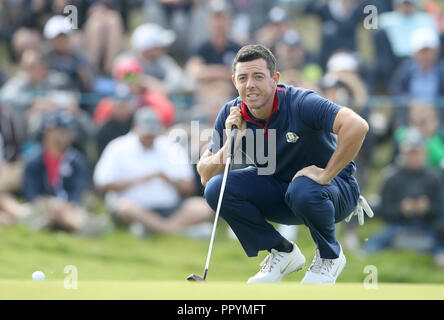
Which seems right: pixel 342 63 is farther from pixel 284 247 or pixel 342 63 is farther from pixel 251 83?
pixel 251 83

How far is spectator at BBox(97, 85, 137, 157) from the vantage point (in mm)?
10198

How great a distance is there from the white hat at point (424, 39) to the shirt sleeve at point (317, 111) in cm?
517

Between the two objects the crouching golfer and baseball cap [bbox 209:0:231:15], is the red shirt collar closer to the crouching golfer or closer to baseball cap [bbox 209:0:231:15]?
the crouching golfer

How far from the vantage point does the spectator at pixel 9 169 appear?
10.0 metres

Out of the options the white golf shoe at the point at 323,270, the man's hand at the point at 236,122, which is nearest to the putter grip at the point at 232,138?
the man's hand at the point at 236,122

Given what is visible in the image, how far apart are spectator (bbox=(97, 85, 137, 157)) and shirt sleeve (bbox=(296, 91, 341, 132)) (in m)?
4.91

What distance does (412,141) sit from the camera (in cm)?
953

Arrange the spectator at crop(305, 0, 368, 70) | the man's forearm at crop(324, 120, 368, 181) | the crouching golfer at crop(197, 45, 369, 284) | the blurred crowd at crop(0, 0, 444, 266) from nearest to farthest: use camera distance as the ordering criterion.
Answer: the man's forearm at crop(324, 120, 368, 181), the crouching golfer at crop(197, 45, 369, 284), the blurred crowd at crop(0, 0, 444, 266), the spectator at crop(305, 0, 368, 70)

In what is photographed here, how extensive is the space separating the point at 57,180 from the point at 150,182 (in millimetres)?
1146

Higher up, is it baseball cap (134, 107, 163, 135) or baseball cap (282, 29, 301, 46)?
baseball cap (282, 29, 301, 46)

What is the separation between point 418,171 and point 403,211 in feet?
1.70

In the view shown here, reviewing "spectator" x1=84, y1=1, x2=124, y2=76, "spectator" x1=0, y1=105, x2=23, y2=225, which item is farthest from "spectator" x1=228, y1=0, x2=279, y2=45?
"spectator" x1=0, y1=105, x2=23, y2=225

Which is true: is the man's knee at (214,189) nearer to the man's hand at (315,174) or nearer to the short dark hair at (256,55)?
the man's hand at (315,174)

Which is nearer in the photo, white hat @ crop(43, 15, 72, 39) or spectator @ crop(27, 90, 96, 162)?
spectator @ crop(27, 90, 96, 162)
